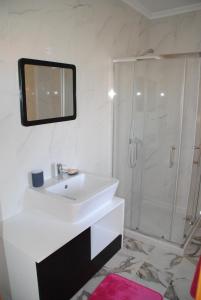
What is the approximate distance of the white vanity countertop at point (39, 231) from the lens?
1513 millimetres

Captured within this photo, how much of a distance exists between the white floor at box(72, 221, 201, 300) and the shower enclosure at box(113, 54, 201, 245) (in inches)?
7.8

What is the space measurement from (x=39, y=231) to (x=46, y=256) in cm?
26

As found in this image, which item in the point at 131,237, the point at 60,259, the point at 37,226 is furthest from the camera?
the point at 131,237

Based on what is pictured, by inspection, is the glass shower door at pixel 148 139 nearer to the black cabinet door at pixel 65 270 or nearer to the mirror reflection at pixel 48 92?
the mirror reflection at pixel 48 92

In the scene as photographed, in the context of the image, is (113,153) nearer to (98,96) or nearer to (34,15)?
(98,96)

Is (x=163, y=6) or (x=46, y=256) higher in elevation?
(x=163, y=6)

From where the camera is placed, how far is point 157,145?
124 inches

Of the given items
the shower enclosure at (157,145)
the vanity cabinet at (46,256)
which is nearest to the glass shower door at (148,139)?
the shower enclosure at (157,145)

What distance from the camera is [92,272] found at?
6.63 feet

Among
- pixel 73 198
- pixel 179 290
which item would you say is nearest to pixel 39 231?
pixel 73 198

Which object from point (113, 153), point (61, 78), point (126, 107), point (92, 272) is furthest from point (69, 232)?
point (126, 107)

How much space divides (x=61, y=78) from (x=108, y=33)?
91 cm

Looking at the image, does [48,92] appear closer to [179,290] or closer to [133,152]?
[133,152]

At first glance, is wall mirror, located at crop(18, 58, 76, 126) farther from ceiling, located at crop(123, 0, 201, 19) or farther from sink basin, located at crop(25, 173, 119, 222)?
ceiling, located at crop(123, 0, 201, 19)
